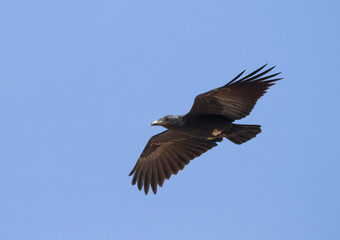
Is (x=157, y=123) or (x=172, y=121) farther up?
(x=157, y=123)

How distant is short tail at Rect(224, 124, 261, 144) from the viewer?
39.2 feet

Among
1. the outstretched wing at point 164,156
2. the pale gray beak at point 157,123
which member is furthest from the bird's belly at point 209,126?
the outstretched wing at point 164,156

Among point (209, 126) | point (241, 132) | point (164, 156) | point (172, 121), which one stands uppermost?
point (164, 156)

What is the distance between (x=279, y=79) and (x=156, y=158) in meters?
4.27

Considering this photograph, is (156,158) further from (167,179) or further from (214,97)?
(214,97)

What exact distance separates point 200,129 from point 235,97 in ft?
3.72

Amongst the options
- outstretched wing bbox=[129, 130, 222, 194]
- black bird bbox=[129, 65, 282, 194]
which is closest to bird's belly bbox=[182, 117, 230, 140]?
black bird bbox=[129, 65, 282, 194]

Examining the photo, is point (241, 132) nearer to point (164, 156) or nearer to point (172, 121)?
point (172, 121)

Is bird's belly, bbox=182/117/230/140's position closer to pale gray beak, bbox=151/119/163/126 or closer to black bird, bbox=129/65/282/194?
black bird, bbox=129/65/282/194

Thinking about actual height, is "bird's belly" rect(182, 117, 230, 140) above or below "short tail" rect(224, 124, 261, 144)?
above

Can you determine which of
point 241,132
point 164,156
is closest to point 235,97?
point 241,132

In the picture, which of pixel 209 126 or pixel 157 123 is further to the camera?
pixel 157 123

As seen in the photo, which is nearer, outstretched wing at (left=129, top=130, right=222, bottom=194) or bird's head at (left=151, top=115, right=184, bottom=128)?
bird's head at (left=151, top=115, right=184, bottom=128)

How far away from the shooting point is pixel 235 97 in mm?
11664
